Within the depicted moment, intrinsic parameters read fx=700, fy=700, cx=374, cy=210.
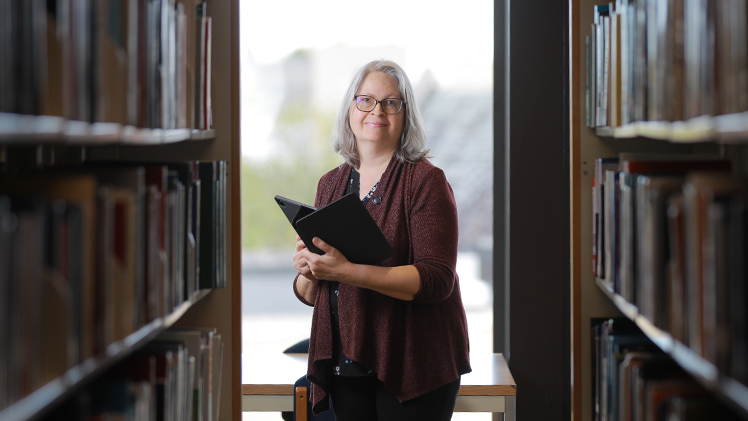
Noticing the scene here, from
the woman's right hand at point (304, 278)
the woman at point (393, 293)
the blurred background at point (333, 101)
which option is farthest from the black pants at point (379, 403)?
the blurred background at point (333, 101)

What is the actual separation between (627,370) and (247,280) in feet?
6.70

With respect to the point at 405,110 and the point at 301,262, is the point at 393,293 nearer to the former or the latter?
the point at 301,262

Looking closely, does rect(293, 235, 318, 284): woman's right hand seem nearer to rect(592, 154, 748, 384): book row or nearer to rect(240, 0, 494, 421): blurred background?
rect(592, 154, 748, 384): book row

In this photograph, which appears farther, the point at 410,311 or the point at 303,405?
the point at 303,405

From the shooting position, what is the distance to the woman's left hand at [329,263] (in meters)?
1.80

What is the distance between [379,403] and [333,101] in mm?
1686

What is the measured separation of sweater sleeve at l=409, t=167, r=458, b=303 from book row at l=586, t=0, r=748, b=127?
1.43ft

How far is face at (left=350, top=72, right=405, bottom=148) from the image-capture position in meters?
1.95

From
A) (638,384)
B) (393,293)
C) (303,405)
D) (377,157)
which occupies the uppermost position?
(377,157)

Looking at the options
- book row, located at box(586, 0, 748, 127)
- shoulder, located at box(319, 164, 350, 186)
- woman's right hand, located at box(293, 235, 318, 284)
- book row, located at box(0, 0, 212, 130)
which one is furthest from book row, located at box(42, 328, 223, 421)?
book row, located at box(586, 0, 748, 127)

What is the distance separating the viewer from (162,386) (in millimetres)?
1373

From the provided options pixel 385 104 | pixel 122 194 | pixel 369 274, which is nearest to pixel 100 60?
pixel 122 194

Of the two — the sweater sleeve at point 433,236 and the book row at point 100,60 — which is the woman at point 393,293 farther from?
the book row at point 100,60

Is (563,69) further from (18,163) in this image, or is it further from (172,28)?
(18,163)
